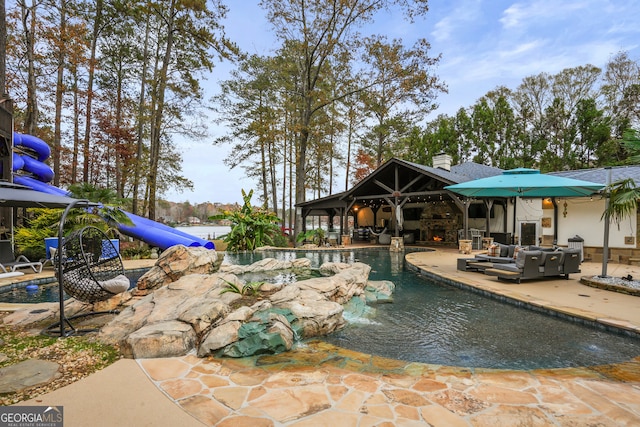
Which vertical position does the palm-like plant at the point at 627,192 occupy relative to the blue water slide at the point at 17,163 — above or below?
below

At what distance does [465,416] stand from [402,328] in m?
2.25

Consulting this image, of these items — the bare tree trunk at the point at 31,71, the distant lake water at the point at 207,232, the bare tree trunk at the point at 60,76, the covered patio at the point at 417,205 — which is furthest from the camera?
the distant lake water at the point at 207,232

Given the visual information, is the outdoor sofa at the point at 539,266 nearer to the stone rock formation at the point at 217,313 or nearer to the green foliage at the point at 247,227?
the stone rock formation at the point at 217,313

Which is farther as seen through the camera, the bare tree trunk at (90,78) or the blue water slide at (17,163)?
the bare tree trunk at (90,78)

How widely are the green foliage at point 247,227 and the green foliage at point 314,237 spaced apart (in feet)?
7.69

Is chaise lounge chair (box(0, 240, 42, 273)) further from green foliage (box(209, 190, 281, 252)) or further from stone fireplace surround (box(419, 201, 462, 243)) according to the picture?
stone fireplace surround (box(419, 201, 462, 243))

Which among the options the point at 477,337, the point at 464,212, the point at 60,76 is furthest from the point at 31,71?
the point at 464,212

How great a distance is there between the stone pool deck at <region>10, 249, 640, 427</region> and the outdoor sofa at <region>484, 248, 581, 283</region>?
11.4ft

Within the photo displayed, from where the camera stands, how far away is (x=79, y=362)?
2.75 meters

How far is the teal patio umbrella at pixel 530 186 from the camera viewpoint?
667 cm

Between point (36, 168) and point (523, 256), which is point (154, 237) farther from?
point (523, 256)

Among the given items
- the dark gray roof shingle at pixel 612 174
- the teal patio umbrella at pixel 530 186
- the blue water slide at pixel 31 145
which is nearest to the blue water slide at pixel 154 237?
the blue water slide at pixel 31 145

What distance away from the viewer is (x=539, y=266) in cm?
656

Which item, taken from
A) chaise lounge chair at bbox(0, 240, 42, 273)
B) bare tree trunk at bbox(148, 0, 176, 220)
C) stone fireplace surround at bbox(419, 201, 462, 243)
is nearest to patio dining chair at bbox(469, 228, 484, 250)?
stone fireplace surround at bbox(419, 201, 462, 243)
